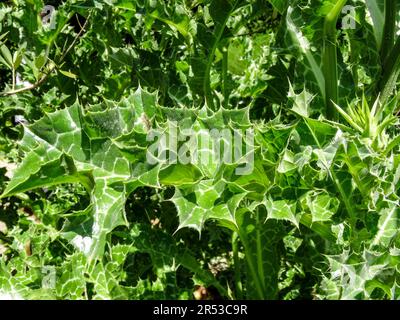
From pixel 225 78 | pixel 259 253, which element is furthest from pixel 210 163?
pixel 225 78

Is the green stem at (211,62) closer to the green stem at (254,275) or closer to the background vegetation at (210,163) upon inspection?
the background vegetation at (210,163)

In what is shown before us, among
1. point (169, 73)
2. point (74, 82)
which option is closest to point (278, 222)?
point (169, 73)

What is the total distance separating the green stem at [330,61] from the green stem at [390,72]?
13 cm

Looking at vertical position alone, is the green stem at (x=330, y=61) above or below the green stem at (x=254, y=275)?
above

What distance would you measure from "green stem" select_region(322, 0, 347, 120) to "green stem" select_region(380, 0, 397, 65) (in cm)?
17

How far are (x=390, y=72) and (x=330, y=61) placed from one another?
181mm

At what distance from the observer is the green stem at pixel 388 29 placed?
1556 mm

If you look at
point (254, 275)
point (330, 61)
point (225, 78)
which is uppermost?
point (330, 61)

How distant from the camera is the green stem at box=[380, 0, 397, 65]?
1556 millimetres

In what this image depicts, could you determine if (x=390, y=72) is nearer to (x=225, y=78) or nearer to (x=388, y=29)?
(x=388, y=29)

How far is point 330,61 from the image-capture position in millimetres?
1518

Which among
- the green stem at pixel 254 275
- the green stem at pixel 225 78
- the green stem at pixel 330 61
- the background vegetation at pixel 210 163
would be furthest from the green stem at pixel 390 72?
the green stem at pixel 254 275

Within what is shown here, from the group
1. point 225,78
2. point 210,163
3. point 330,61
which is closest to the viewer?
point 210,163

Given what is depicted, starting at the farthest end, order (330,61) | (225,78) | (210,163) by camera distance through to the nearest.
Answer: (225,78)
(330,61)
(210,163)
